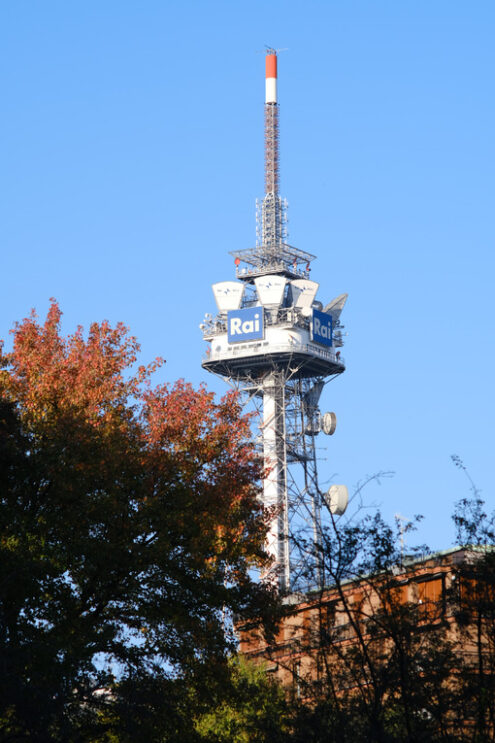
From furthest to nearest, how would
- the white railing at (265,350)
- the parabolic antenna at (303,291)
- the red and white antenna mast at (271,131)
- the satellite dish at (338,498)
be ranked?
1. the red and white antenna mast at (271,131)
2. the parabolic antenna at (303,291)
3. the white railing at (265,350)
4. the satellite dish at (338,498)

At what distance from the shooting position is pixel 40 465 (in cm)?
3275

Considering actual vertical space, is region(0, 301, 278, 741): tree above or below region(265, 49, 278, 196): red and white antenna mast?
below

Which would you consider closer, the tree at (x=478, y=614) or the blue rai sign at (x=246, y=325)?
the tree at (x=478, y=614)

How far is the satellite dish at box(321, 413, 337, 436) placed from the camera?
111m

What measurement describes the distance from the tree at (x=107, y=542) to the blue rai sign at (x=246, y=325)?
74.7 m

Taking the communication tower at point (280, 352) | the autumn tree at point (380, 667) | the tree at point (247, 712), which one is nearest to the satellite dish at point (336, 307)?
Result: the communication tower at point (280, 352)

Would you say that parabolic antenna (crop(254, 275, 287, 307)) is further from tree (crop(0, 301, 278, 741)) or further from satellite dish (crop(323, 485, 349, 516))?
tree (crop(0, 301, 278, 741))

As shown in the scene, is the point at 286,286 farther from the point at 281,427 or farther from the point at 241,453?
the point at 241,453

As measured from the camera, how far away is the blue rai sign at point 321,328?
113 m

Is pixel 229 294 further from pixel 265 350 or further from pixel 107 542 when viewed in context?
pixel 107 542

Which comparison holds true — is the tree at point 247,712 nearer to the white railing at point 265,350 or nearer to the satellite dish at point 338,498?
the satellite dish at point 338,498

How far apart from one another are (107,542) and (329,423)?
80.1 m

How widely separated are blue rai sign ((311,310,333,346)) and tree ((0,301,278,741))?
75939 millimetres

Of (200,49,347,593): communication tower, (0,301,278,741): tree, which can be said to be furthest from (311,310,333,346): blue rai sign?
(0,301,278,741): tree
